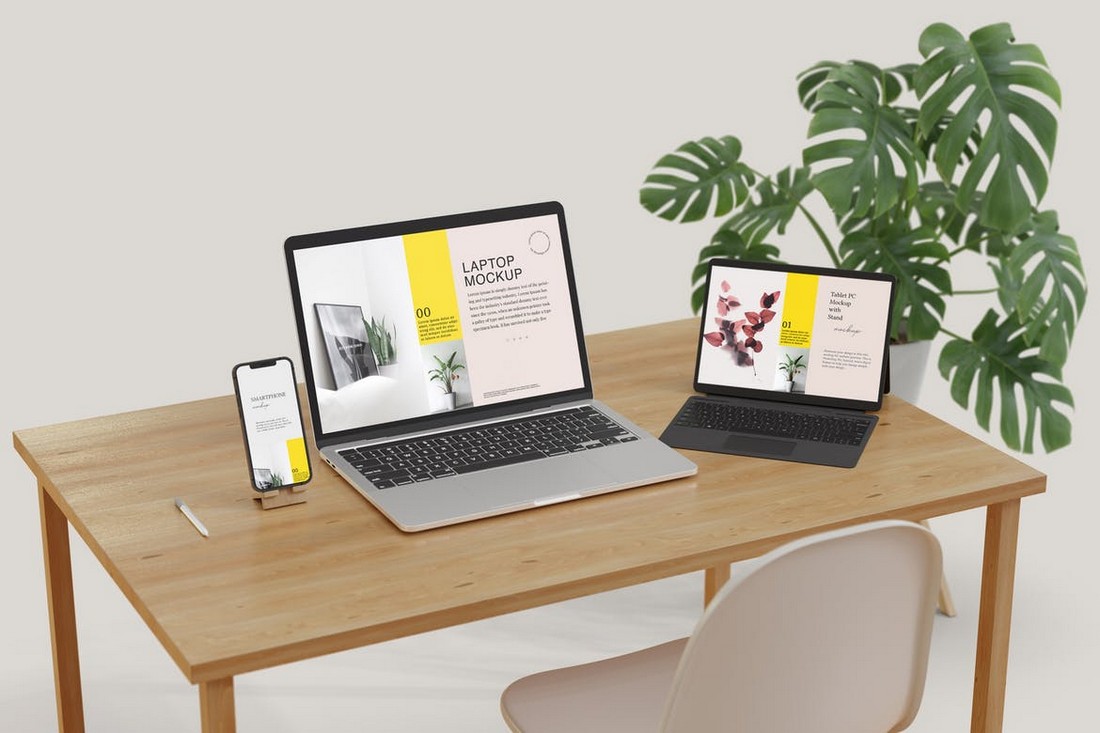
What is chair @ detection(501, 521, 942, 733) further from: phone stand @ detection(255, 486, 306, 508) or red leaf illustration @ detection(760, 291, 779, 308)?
red leaf illustration @ detection(760, 291, 779, 308)

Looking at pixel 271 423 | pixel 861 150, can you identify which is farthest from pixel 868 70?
pixel 271 423

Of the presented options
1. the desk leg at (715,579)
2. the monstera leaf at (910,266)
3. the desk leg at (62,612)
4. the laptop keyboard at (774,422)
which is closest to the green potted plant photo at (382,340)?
the laptop keyboard at (774,422)

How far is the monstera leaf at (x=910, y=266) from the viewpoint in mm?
4359

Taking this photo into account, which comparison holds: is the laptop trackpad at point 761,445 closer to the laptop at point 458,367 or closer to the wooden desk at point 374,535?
the wooden desk at point 374,535

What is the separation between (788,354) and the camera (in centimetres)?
362

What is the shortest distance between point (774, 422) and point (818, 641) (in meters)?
0.86

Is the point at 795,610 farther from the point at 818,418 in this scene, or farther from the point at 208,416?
the point at 208,416

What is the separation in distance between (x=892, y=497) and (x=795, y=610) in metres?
0.61

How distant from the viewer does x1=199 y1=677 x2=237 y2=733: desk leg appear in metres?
2.70

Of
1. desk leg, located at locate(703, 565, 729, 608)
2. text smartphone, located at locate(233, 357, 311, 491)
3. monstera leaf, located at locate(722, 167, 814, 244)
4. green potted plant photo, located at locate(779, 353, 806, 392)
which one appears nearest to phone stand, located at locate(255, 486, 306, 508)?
→ text smartphone, located at locate(233, 357, 311, 491)

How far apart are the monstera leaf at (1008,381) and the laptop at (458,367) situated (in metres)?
1.27

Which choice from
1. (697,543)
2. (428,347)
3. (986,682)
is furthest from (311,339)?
(986,682)

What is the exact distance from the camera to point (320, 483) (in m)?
3.27

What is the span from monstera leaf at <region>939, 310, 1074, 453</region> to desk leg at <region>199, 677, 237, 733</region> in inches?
89.8
